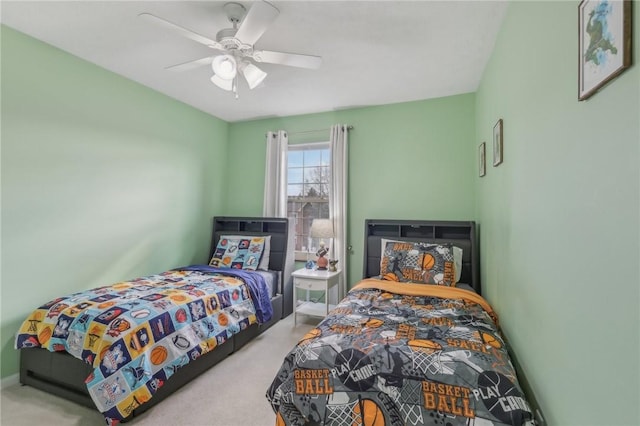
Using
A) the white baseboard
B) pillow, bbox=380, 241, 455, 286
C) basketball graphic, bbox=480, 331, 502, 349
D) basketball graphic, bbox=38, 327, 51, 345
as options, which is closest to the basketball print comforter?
basketball graphic, bbox=480, 331, 502, 349

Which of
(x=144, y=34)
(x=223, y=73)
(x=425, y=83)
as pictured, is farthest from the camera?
(x=425, y=83)

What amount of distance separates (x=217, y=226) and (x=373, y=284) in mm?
2479

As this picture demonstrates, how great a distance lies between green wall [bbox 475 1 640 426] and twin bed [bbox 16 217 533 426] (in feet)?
0.81

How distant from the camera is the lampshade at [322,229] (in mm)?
3582

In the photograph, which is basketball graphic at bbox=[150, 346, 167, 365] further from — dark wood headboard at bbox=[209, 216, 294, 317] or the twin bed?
dark wood headboard at bbox=[209, 216, 294, 317]

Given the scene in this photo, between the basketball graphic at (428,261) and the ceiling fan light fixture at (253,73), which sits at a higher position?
the ceiling fan light fixture at (253,73)

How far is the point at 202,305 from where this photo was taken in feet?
8.24

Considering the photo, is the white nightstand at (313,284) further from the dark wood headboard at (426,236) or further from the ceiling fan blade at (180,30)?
the ceiling fan blade at (180,30)

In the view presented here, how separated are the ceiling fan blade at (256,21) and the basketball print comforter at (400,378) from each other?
182cm

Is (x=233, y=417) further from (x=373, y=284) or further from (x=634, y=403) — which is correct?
(x=634, y=403)

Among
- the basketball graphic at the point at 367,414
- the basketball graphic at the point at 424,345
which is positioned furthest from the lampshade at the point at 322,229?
the basketball graphic at the point at 367,414

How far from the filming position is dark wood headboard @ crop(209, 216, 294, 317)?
3.76 metres

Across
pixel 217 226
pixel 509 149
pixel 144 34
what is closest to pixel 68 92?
pixel 144 34

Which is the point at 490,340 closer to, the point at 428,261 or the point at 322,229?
the point at 428,261
